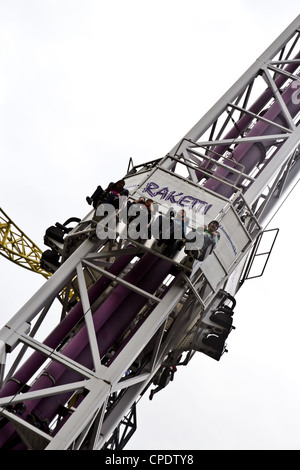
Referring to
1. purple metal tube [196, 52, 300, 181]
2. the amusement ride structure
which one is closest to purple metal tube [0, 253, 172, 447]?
the amusement ride structure

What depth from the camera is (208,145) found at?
37.1 m

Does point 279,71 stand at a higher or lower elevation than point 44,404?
higher

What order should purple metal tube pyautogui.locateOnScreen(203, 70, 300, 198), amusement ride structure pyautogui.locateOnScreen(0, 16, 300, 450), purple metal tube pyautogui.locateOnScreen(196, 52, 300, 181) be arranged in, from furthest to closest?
purple metal tube pyautogui.locateOnScreen(196, 52, 300, 181), purple metal tube pyautogui.locateOnScreen(203, 70, 300, 198), amusement ride structure pyautogui.locateOnScreen(0, 16, 300, 450)

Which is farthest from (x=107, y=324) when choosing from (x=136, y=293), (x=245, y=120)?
(x=245, y=120)

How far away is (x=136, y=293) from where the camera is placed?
3353cm

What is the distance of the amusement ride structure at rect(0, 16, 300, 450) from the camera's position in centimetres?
3056

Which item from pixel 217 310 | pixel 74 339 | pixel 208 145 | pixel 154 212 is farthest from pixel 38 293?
pixel 208 145

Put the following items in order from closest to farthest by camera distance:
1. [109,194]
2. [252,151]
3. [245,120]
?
Answer: [109,194]
[252,151]
[245,120]

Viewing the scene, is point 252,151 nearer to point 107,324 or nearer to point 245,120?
point 245,120

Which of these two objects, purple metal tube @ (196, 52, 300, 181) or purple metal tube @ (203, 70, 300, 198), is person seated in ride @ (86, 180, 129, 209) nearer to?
purple metal tube @ (203, 70, 300, 198)

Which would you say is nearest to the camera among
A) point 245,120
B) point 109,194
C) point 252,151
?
point 109,194
